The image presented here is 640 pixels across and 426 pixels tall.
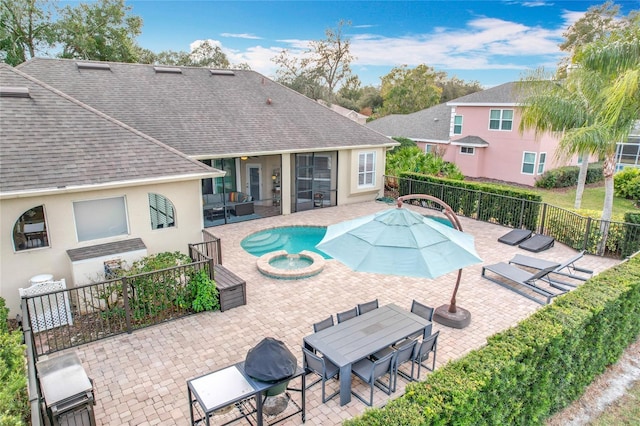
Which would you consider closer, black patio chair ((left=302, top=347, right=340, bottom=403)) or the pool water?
black patio chair ((left=302, top=347, right=340, bottom=403))

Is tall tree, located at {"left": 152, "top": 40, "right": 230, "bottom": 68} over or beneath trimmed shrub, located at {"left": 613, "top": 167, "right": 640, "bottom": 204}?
over

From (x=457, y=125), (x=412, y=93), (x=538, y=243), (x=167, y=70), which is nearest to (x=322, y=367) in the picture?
(x=538, y=243)

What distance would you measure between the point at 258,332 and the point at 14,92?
30.6ft

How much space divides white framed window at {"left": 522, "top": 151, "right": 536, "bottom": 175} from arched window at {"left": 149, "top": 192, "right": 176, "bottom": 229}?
2499 cm

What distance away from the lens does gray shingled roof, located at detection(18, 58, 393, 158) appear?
16.1 metres

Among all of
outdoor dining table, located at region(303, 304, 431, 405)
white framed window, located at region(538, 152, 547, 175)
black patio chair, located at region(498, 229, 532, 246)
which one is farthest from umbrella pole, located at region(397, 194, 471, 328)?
Answer: white framed window, located at region(538, 152, 547, 175)

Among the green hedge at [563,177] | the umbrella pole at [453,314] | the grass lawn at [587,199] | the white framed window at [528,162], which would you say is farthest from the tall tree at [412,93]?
the umbrella pole at [453,314]

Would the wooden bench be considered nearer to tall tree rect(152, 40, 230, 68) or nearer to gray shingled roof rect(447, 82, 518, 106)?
gray shingled roof rect(447, 82, 518, 106)

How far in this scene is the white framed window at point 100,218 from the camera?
33.2ft

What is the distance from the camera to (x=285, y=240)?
52.5 ft

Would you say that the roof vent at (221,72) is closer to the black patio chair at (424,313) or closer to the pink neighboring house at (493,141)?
the black patio chair at (424,313)

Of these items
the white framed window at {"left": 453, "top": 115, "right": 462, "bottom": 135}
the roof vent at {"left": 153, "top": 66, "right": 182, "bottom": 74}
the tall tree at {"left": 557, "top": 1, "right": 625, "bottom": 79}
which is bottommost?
the white framed window at {"left": 453, "top": 115, "right": 462, "bottom": 135}

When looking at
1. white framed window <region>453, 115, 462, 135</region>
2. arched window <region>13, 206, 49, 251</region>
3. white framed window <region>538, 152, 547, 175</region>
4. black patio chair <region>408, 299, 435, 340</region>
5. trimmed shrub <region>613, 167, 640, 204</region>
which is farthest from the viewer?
white framed window <region>453, 115, 462, 135</region>

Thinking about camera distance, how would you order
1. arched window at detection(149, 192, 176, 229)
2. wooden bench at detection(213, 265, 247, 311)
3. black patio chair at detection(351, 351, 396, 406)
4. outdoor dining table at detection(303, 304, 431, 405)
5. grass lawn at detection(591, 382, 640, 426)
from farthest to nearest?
arched window at detection(149, 192, 176, 229), wooden bench at detection(213, 265, 247, 311), grass lawn at detection(591, 382, 640, 426), outdoor dining table at detection(303, 304, 431, 405), black patio chair at detection(351, 351, 396, 406)
